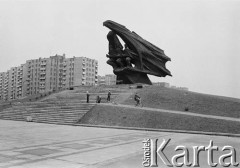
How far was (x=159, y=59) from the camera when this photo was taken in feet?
143

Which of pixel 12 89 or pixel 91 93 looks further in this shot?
pixel 12 89

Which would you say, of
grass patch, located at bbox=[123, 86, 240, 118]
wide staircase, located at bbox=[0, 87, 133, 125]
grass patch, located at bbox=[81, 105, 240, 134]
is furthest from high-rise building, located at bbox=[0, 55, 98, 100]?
grass patch, located at bbox=[81, 105, 240, 134]

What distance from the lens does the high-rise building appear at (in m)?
98.2

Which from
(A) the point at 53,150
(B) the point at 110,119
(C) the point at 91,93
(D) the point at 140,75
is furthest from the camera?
(D) the point at 140,75

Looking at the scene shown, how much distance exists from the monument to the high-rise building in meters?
54.8

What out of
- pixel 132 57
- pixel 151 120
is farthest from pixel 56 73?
pixel 151 120

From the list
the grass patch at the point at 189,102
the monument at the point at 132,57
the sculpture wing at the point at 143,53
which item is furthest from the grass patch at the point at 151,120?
the sculpture wing at the point at 143,53

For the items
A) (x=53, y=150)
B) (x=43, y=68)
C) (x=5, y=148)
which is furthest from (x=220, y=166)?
(x=43, y=68)

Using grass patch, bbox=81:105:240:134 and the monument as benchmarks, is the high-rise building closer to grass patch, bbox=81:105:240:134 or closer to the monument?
the monument

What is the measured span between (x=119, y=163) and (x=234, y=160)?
10.7ft

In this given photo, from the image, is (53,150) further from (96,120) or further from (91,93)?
(91,93)

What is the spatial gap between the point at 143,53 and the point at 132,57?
176 centimetres

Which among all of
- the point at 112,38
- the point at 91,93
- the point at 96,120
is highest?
the point at 112,38

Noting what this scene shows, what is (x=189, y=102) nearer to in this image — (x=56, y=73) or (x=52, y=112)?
(x=52, y=112)
